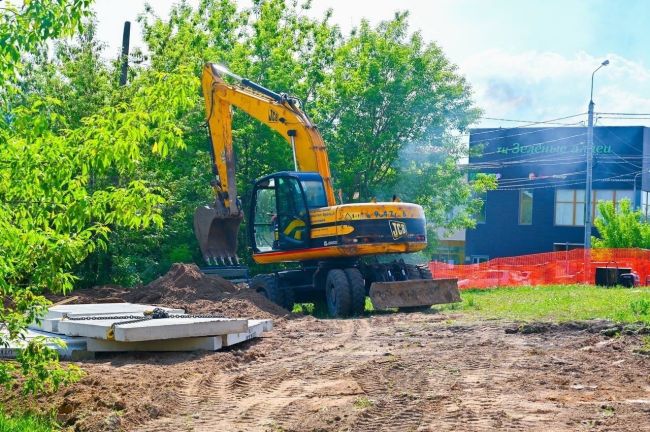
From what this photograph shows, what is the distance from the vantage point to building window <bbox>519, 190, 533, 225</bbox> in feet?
204

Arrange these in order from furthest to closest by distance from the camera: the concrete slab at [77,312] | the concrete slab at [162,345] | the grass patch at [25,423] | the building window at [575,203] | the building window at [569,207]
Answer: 1. the building window at [569,207]
2. the building window at [575,203]
3. the concrete slab at [77,312]
4. the concrete slab at [162,345]
5. the grass patch at [25,423]

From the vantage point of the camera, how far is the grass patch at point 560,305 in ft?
58.3

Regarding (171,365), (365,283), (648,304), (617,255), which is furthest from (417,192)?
(171,365)

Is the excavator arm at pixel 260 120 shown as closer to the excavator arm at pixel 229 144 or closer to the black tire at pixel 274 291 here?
the excavator arm at pixel 229 144

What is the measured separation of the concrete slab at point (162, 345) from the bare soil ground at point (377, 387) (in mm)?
149

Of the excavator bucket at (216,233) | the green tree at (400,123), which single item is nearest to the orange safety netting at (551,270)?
the green tree at (400,123)

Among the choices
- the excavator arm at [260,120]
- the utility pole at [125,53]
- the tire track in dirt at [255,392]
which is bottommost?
the tire track in dirt at [255,392]

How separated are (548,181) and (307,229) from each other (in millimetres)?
42933

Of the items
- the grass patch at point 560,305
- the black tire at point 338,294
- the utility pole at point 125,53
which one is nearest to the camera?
the grass patch at point 560,305

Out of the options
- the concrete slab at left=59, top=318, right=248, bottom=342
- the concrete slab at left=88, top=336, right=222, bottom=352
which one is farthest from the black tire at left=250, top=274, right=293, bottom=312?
the concrete slab at left=88, top=336, right=222, bottom=352

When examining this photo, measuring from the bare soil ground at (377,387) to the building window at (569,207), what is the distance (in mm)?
46914

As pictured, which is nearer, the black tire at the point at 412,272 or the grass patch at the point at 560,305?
the grass patch at the point at 560,305

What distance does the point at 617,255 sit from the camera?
3694cm

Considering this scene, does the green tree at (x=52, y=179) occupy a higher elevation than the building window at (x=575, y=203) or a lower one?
lower
